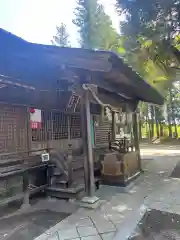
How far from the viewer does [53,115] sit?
652 cm

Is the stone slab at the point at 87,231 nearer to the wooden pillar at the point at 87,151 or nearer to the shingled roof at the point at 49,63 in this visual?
the wooden pillar at the point at 87,151

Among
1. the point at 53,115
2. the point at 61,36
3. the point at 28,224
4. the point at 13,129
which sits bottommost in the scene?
the point at 28,224

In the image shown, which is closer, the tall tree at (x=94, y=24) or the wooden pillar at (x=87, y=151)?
the wooden pillar at (x=87, y=151)

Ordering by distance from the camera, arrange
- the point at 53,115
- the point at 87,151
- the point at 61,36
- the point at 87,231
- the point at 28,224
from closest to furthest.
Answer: the point at 87,231
the point at 28,224
the point at 87,151
the point at 53,115
the point at 61,36

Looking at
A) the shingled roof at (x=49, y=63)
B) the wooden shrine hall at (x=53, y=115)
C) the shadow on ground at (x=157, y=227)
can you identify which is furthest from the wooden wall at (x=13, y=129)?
the shadow on ground at (x=157, y=227)

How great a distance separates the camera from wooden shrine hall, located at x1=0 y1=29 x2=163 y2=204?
13.8 feet

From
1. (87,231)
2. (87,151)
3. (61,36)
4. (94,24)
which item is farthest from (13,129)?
(61,36)

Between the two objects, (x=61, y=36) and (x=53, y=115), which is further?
(x=61, y=36)

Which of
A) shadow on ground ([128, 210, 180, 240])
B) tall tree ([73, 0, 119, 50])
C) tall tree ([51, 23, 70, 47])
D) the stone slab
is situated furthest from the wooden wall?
tall tree ([51, 23, 70, 47])

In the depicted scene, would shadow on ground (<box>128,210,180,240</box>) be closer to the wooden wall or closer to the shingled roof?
the shingled roof

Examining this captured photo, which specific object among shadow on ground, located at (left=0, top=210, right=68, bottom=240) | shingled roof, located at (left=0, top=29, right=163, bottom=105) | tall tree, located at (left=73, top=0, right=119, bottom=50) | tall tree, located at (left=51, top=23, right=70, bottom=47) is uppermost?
tall tree, located at (left=51, top=23, right=70, bottom=47)

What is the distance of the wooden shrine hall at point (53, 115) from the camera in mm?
4211

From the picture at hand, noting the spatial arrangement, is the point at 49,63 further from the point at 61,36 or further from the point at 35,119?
the point at 61,36

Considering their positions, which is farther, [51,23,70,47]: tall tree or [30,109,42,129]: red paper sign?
[51,23,70,47]: tall tree
